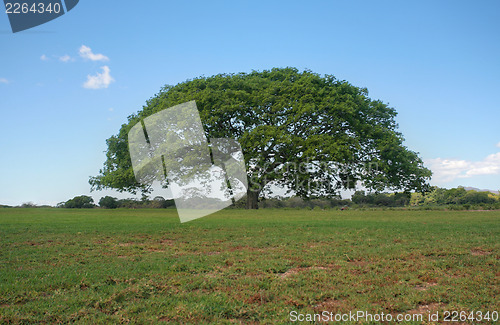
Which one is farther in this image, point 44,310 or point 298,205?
point 298,205

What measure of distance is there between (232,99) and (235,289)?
27.4 metres

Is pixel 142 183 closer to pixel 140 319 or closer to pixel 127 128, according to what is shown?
pixel 127 128

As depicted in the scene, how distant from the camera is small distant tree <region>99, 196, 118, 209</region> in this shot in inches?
1821

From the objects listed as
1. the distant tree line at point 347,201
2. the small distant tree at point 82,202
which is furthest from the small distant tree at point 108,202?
the small distant tree at point 82,202

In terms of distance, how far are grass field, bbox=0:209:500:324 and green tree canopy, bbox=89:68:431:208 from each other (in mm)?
19383

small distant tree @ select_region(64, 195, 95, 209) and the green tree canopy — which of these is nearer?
the green tree canopy

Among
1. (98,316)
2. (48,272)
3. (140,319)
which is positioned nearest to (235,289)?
(140,319)

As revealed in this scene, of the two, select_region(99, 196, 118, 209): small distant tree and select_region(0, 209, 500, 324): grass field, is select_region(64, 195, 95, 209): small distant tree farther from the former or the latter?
select_region(0, 209, 500, 324): grass field

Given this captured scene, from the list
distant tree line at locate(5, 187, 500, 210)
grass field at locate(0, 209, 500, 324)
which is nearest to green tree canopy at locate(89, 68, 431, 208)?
distant tree line at locate(5, 187, 500, 210)

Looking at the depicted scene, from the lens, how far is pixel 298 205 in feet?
142

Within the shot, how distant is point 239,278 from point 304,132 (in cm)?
2721

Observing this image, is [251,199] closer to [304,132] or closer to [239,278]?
[304,132]

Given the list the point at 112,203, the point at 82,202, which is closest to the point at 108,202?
the point at 112,203

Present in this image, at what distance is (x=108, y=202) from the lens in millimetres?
46312
